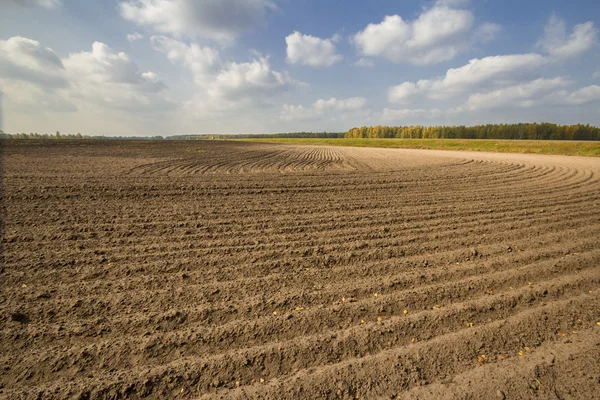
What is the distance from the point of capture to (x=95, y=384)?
236 centimetres

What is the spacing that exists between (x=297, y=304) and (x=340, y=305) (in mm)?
559

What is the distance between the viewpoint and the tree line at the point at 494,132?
268ft

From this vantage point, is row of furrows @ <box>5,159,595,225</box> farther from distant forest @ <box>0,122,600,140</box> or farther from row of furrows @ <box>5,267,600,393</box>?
distant forest @ <box>0,122,600,140</box>

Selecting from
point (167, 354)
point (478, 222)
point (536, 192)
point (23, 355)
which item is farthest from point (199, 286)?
point (536, 192)

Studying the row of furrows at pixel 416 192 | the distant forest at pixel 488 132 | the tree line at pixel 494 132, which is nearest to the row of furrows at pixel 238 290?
the row of furrows at pixel 416 192

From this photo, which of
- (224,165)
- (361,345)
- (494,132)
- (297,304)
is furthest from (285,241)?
(494,132)

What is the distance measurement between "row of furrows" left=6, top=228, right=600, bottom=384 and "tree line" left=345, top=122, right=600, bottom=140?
107451mm

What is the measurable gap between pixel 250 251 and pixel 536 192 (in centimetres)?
1080

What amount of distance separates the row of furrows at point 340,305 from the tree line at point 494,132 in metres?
107

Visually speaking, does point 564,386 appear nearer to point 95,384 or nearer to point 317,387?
point 317,387

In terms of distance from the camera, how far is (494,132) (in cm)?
9306

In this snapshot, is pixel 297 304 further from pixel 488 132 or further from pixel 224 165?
pixel 488 132

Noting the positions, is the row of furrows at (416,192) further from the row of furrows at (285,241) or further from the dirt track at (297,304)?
the row of furrows at (285,241)

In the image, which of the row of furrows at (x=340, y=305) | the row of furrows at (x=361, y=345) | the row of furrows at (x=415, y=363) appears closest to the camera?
the row of furrows at (x=415, y=363)
